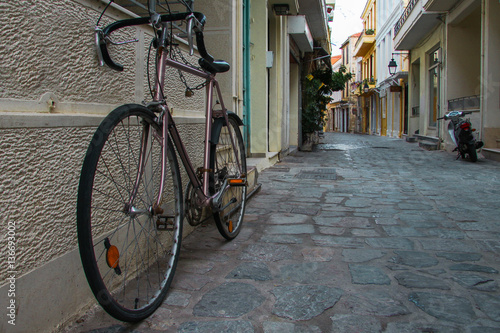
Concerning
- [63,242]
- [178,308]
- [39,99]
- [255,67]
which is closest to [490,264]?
[178,308]

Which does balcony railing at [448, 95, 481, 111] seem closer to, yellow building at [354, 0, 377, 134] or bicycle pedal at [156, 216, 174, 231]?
bicycle pedal at [156, 216, 174, 231]

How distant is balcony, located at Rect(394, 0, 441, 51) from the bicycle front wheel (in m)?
12.8

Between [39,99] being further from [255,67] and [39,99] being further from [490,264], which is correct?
[255,67]

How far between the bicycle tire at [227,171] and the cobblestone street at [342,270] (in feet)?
0.49

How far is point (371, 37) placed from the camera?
30.8 m

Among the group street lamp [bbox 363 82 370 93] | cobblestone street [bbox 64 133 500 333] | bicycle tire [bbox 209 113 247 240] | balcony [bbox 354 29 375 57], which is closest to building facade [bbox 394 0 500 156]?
cobblestone street [bbox 64 133 500 333]

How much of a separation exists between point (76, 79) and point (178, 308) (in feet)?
3.91

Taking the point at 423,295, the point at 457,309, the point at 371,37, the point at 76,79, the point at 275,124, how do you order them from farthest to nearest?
1. the point at 371,37
2. the point at 275,124
3. the point at 423,295
4. the point at 457,309
5. the point at 76,79

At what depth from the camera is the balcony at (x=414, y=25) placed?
1359cm

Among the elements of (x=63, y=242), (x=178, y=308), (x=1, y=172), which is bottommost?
(x=178, y=308)

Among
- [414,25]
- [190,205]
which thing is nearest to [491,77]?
Answer: [414,25]

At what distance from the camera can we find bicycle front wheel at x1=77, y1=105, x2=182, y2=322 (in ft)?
5.44

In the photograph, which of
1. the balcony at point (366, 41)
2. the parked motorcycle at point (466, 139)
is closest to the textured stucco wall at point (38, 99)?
the parked motorcycle at point (466, 139)

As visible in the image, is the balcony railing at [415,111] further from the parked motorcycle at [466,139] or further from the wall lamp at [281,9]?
the wall lamp at [281,9]
